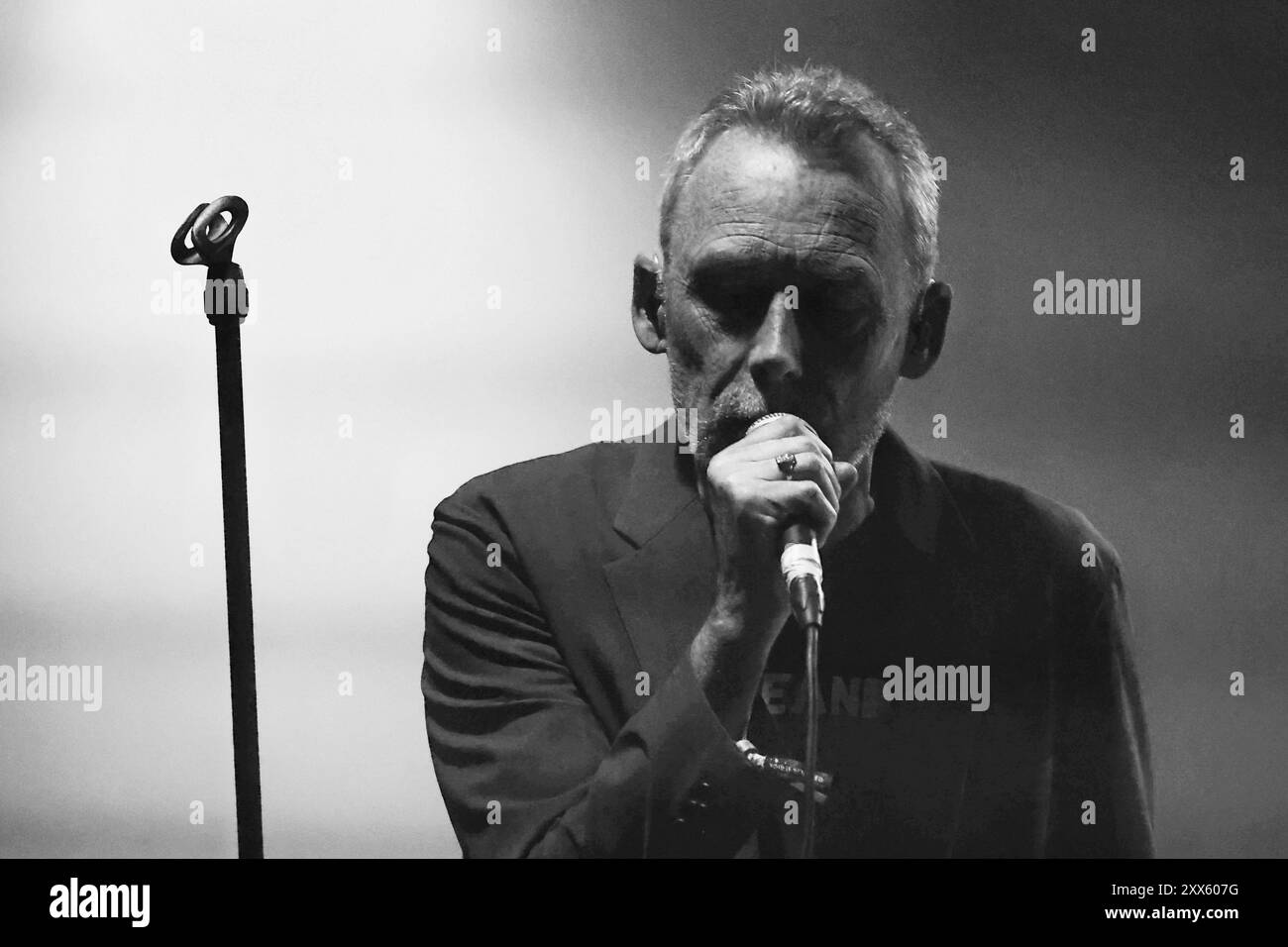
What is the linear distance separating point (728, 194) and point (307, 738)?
Result: 1.04 meters

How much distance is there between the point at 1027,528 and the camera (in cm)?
230

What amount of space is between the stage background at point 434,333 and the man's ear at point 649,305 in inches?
1.2

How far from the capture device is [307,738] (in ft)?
7.62

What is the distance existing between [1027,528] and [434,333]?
0.95m

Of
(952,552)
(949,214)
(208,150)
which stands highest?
(208,150)

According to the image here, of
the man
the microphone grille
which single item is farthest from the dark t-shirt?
the microphone grille

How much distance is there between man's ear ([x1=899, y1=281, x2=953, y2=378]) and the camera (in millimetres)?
2273

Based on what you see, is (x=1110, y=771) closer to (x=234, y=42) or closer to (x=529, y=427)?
(x=529, y=427)

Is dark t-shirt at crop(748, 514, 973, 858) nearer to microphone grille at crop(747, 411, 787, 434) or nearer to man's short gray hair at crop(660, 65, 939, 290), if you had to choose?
microphone grille at crop(747, 411, 787, 434)

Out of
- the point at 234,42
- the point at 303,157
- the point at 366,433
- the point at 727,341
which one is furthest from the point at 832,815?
the point at 234,42
